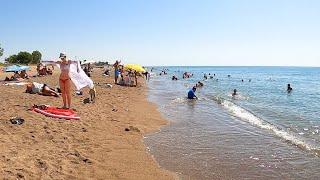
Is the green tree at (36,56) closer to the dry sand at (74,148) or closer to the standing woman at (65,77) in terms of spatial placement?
the standing woman at (65,77)

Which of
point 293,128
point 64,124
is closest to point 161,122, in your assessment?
point 64,124

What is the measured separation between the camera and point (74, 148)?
8664 millimetres

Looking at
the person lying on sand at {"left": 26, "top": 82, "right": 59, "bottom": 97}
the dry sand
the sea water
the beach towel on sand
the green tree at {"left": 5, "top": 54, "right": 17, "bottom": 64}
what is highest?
the green tree at {"left": 5, "top": 54, "right": 17, "bottom": 64}

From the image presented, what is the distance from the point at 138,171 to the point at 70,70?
22.1 ft

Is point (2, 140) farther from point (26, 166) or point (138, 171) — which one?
point (138, 171)

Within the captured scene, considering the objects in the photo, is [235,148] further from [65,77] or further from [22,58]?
[22,58]

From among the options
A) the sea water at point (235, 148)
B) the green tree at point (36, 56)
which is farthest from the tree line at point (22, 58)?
the sea water at point (235, 148)

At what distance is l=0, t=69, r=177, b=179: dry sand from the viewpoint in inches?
275

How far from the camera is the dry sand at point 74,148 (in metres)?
7.00

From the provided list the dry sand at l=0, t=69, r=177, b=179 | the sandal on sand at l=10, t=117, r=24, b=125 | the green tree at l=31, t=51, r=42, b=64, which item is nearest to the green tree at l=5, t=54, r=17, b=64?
the green tree at l=31, t=51, r=42, b=64

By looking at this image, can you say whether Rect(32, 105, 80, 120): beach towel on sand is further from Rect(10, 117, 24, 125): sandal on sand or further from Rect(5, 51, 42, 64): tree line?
Rect(5, 51, 42, 64): tree line

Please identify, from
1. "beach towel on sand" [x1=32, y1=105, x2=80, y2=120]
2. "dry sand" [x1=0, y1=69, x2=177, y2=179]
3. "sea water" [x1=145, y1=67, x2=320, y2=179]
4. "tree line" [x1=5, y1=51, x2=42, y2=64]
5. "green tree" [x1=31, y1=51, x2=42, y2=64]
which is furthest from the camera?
"green tree" [x1=31, y1=51, x2=42, y2=64]

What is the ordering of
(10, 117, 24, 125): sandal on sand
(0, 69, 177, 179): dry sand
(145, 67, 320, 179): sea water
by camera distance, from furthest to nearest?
(10, 117, 24, 125): sandal on sand → (145, 67, 320, 179): sea water → (0, 69, 177, 179): dry sand

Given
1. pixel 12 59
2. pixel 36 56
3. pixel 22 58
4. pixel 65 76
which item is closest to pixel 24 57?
pixel 22 58
